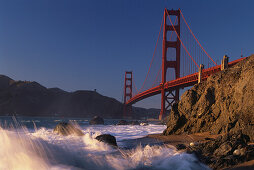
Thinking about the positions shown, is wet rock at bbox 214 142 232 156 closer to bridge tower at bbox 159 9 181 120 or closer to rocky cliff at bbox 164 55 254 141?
rocky cliff at bbox 164 55 254 141

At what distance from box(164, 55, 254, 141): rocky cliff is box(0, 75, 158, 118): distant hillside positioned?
8677cm

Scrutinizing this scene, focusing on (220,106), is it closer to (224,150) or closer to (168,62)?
(224,150)

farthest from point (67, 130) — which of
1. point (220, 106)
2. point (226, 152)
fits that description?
point (226, 152)

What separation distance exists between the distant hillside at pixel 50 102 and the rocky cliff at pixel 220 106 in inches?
3416

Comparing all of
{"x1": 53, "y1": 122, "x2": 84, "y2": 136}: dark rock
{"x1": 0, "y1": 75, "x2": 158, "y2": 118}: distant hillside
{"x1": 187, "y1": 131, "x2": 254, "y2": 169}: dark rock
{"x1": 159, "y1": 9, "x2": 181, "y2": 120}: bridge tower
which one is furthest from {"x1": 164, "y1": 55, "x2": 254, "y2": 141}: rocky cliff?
{"x1": 0, "y1": 75, "x2": 158, "y2": 118}: distant hillside

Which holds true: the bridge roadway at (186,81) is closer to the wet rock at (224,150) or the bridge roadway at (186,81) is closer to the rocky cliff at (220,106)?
the rocky cliff at (220,106)

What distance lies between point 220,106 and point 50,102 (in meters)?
111

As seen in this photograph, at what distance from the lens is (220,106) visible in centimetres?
1160

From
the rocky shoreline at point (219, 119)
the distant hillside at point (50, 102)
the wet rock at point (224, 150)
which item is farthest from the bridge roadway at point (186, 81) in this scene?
the distant hillside at point (50, 102)

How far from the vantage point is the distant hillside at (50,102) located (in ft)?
340

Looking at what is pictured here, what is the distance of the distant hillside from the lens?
103625 mm

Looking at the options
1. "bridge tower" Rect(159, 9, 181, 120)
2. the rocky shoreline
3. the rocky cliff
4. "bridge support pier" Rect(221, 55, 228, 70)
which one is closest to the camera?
the rocky shoreline

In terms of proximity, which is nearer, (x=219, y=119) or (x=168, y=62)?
(x=219, y=119)

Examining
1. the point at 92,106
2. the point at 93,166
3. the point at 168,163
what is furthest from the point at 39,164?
the point at 92,106
